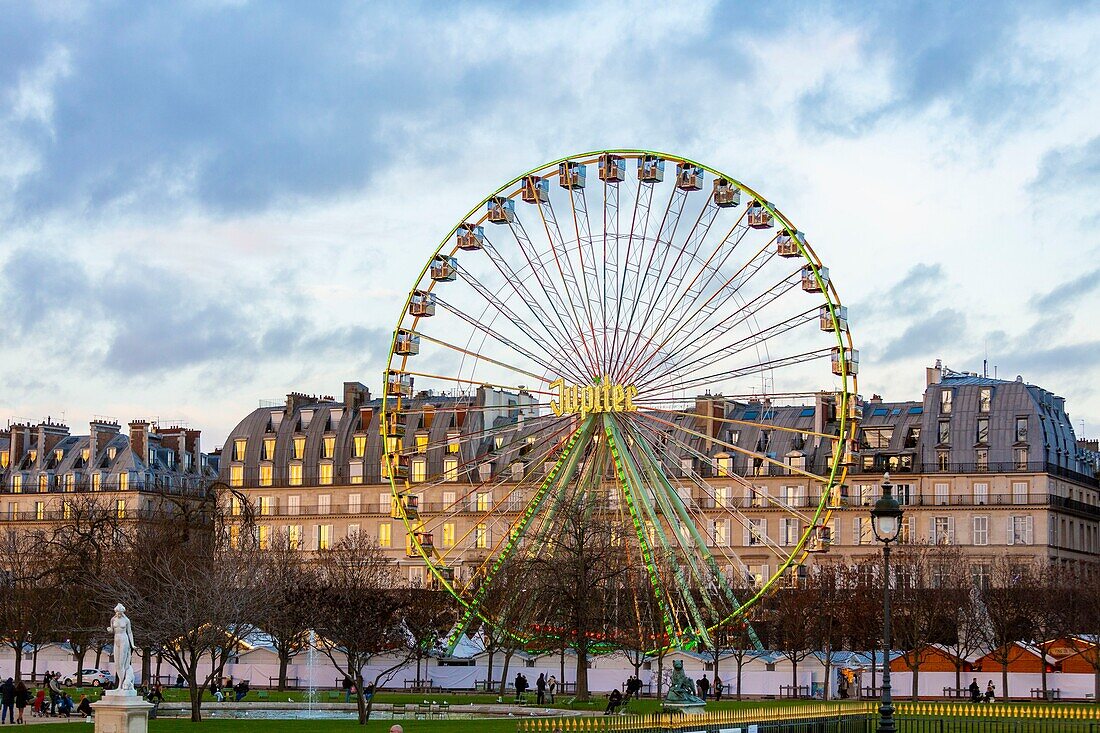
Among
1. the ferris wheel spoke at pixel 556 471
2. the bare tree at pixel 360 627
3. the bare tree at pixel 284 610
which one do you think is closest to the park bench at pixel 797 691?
the bare tree at pixel 360 627

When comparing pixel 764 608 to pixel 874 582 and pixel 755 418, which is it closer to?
pixel 874 582

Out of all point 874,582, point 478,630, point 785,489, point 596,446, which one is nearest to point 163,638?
point 596,446

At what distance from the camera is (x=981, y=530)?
362 ft

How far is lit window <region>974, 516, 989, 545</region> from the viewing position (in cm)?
11000

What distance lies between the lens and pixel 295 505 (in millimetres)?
124688

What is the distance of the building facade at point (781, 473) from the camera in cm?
10962

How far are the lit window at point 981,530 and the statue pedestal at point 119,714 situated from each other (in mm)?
76336

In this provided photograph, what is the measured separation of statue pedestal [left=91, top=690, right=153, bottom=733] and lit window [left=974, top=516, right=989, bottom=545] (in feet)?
250

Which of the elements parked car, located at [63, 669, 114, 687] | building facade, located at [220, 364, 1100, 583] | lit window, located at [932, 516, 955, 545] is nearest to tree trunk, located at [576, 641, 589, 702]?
parked car, located at [63, 669, 114, 687]

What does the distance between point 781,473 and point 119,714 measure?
76309 millimetres

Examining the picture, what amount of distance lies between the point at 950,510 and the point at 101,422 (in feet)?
189

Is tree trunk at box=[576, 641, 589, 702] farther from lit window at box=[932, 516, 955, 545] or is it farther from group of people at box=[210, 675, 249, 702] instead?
lit window at box=[932, 516, 955, 545]

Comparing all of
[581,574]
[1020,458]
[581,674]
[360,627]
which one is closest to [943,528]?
[1020,458]

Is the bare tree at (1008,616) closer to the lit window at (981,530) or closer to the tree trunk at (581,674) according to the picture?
the lit window at (981,530)
